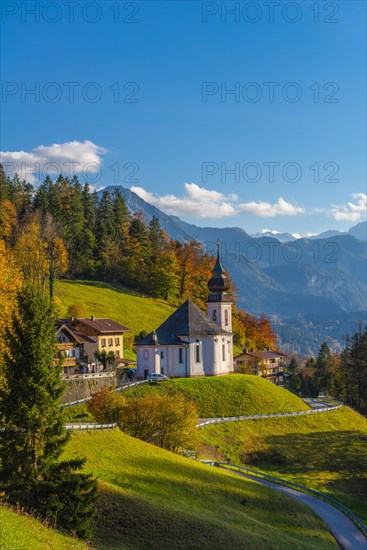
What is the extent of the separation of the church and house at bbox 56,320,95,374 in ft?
24.8

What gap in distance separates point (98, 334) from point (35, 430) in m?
56.8

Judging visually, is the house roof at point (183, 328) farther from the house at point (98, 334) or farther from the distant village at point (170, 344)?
the house at point (98, 334)

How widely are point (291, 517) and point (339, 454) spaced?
23617 millimetres

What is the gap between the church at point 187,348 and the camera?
7250 centimetres

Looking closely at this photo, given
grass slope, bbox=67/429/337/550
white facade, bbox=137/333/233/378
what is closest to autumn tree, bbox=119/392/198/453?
grass slope, bbox=67/429/337/550

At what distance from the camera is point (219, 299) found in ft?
270

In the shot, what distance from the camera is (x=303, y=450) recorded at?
201 feet

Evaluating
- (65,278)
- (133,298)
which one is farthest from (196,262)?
(65,278)

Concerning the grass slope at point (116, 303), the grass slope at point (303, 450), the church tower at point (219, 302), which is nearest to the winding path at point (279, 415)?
the grass slope at point (303, 450)

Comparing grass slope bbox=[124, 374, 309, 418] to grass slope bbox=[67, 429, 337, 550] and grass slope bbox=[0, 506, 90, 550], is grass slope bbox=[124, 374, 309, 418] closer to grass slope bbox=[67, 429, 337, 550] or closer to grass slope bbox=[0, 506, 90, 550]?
grass slope bbox=[67, 429, 337, 550]

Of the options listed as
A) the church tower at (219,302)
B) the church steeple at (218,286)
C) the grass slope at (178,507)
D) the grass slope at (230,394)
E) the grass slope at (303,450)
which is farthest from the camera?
the church steeple at (218,286)

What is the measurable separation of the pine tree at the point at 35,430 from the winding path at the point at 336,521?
1877 cm

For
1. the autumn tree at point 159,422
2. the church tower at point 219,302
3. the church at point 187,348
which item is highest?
the church tower at point 219,302

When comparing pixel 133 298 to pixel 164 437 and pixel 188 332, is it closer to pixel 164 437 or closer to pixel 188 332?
pixel 188 332
